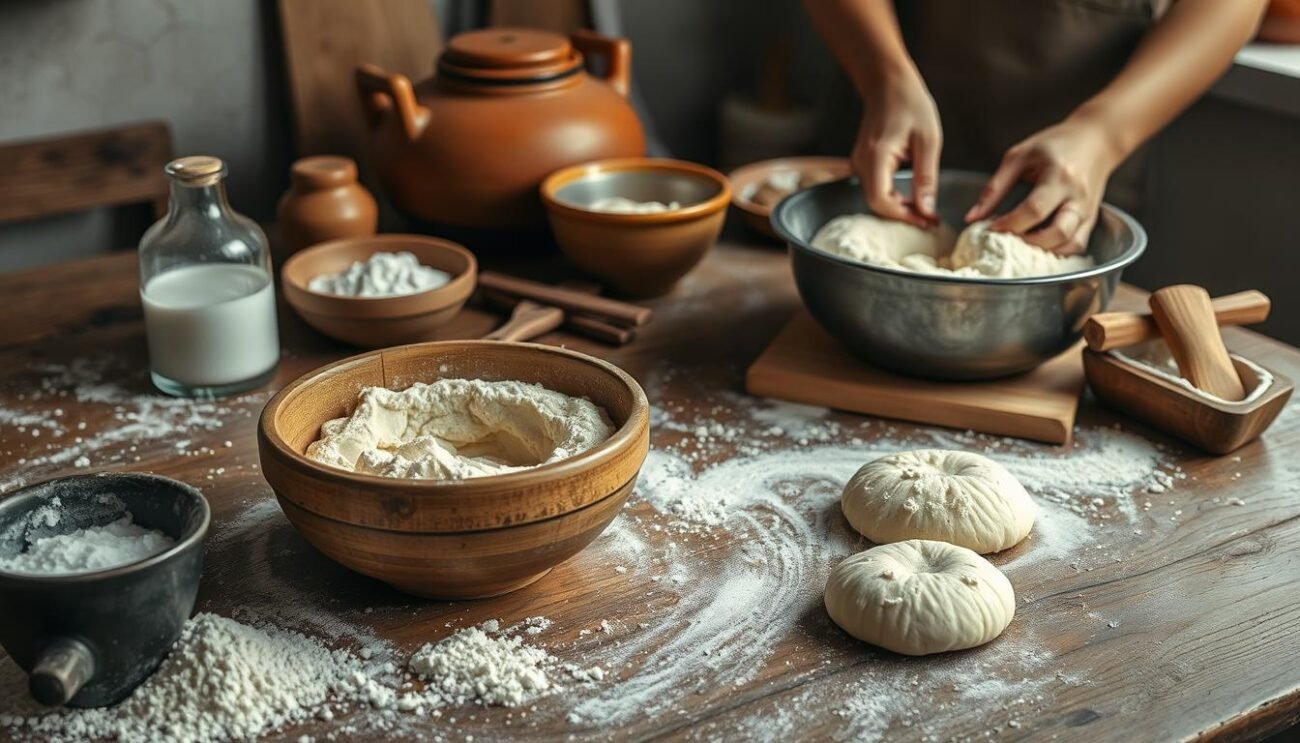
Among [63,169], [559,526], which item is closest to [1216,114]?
[559,526]

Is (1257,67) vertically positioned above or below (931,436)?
above

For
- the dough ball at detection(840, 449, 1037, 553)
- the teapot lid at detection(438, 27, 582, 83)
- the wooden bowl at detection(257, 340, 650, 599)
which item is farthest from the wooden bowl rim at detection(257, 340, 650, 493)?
the teapot lid at detection(438, 27, 582, 83)

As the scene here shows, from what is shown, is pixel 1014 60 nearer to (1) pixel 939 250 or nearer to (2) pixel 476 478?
(1) pixel 939 250

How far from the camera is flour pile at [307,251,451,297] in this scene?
138 centimetres

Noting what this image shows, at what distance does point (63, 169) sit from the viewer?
1.85 metres

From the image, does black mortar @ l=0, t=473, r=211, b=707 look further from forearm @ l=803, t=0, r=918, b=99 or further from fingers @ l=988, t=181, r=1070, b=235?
forearm @ l=803, t=0, r=918, b=99

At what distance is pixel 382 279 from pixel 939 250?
25.4 inches

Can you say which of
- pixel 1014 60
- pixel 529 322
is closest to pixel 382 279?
pixel 529 322

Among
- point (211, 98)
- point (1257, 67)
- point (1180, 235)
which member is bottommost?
point (1180, 235)

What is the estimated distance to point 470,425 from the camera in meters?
1.04

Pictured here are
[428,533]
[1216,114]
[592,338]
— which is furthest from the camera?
[1216,114]

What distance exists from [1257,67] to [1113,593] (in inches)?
48.8

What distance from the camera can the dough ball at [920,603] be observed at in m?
0.87

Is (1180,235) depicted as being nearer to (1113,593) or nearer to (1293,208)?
(1293,208)
